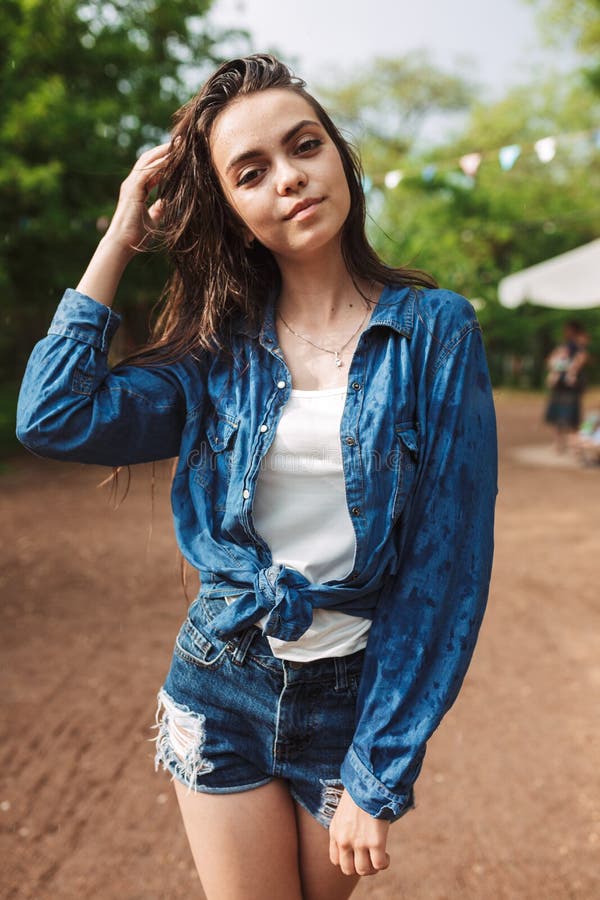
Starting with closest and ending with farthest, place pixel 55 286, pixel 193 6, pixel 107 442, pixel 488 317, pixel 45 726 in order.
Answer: pixel 107 442
pixel 45 726
pixel 55 286
pixel 193 6
pixel 488 317

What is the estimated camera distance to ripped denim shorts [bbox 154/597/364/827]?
1.47m

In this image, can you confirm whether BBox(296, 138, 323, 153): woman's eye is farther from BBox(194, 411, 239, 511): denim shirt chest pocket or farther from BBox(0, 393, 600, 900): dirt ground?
BBox(0, 393, 600, 900): dirt ground

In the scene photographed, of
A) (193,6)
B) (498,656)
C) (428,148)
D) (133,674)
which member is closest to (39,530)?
(133,674)

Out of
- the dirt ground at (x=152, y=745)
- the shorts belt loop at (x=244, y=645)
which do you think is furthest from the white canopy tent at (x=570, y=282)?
the shorts belt loop at (x=244, y=645)

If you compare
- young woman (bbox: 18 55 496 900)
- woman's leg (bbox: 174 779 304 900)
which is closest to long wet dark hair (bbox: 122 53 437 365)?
young woman (bbox: 18 55 496 900)

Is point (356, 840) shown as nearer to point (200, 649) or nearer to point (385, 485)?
point (200, 649)

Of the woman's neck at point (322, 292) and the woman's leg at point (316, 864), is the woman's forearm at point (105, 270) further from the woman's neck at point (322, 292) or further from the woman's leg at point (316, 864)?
the woman's leg at point (316, 864)

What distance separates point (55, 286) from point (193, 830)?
29.2 ft

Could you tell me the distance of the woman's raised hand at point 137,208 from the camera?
157 cm

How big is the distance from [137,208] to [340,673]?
0.94 m

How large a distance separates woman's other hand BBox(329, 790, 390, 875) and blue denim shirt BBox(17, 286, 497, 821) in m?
0.03

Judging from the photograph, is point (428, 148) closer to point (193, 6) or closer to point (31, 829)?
point (193, 6)

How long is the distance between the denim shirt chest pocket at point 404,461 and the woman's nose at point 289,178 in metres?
0.45

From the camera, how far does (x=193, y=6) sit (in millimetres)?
11086
